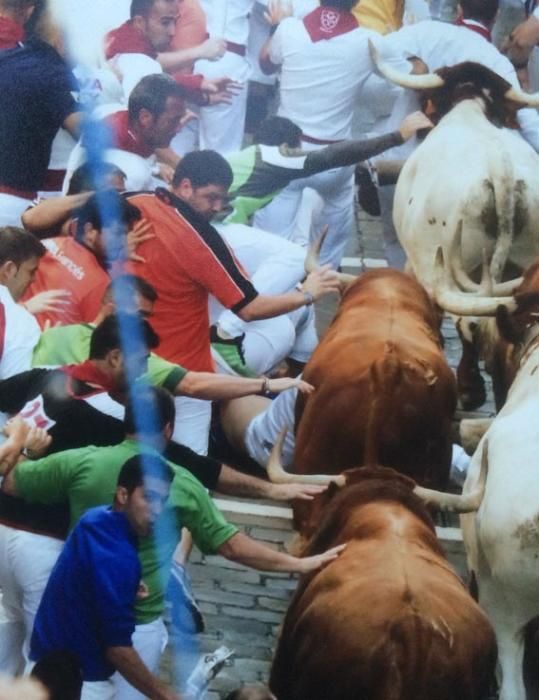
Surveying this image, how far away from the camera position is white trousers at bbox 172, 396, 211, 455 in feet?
13.9

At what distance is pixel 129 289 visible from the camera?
13.3ft

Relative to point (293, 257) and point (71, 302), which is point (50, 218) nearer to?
point (71, 302)

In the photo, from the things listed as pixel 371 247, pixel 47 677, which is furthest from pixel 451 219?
pixel 47 677

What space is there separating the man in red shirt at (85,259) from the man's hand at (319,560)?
3.28 ft

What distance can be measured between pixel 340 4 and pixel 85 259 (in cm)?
152

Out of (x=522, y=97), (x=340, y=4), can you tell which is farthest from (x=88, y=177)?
(x=522, y=97)

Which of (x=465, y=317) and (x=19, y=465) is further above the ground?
(x=19, y=465)

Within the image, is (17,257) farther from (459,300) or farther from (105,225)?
(459,300)

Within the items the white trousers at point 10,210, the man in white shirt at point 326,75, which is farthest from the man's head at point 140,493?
the man in white shirt at point 326,75

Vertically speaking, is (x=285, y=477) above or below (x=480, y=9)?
below

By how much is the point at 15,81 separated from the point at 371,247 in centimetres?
155

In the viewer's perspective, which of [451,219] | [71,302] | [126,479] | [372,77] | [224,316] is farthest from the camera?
[372,77]

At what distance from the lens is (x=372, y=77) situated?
5273 mm

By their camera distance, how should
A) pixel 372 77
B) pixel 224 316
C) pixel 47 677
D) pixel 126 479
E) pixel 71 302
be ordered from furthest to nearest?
pixel 372 77
pixel 224 316
pixel 71 302
pixel 126 479
pixel 47 677
